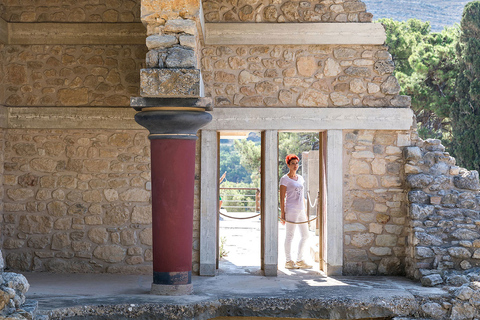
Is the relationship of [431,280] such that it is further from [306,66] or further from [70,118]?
[70,118]

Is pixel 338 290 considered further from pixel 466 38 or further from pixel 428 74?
pixel 428 74

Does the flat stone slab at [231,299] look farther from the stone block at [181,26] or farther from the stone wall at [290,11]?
the stone wall at [290,11]

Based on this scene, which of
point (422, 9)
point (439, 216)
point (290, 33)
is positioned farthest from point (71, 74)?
point (422, 9)

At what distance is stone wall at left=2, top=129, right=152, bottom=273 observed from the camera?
684cm

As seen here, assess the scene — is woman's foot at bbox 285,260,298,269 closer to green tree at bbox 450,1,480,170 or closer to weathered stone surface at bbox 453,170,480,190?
weathered stone surface at bbox 453,170,480,190

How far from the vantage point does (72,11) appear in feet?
23.2

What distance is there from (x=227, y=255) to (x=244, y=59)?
3.21 m

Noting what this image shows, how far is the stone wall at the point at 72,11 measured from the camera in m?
7.02

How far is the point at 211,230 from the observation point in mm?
6754

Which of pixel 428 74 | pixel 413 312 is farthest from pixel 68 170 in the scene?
pixel 428 74

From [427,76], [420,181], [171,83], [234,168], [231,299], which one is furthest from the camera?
[234,168]

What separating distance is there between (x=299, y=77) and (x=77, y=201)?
11.1 ft

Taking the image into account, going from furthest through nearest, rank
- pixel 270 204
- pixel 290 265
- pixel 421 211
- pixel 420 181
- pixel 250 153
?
pixel 250 153 → pixel 290 265 → pixel 270 204 → pixel 420 181 → pixel 421 211

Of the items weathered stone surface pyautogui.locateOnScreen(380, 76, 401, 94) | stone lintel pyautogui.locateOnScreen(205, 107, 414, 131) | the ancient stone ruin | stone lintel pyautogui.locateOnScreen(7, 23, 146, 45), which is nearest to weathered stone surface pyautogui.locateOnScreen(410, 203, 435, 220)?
the ancient stone ruin
